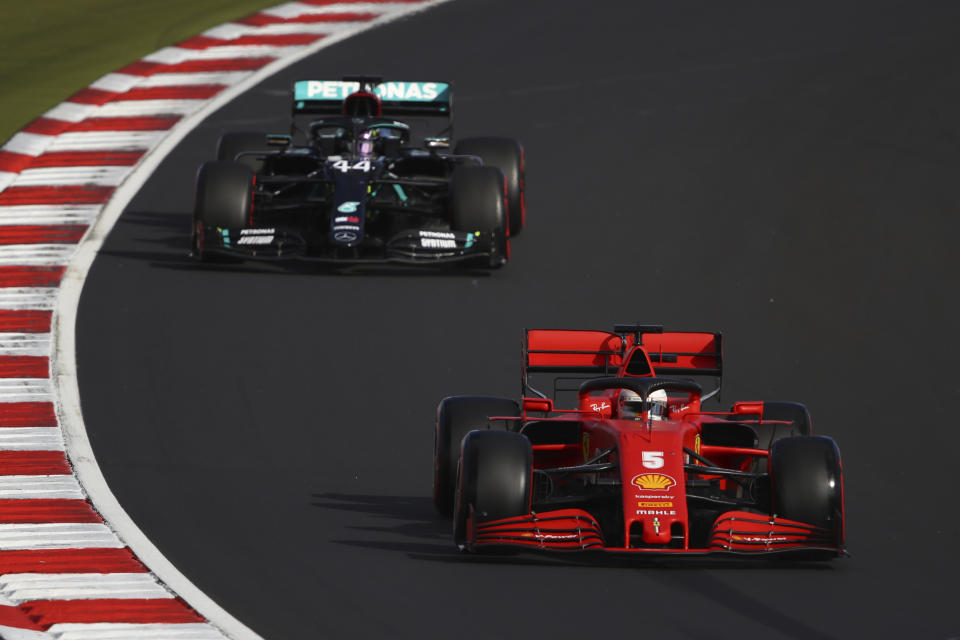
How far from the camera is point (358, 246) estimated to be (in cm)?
1897

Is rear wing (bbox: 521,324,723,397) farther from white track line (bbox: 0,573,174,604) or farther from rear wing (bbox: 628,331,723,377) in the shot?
white track line (bbox: 0,573,174,604)

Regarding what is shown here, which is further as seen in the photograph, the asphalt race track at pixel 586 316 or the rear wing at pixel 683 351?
the rear wing at pixel 683 351

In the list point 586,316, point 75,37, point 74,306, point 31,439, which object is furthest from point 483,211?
point 75,37

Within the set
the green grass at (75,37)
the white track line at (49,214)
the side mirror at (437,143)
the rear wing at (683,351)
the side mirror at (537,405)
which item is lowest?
Answer: the side mirror at (537,405)

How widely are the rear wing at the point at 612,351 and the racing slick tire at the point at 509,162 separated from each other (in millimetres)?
7435

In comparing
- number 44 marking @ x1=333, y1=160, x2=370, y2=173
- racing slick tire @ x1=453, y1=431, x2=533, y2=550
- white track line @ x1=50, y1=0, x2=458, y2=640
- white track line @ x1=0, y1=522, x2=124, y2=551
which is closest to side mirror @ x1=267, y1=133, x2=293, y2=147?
number 44 marking @ x1=333, y1=160, x2=370, y2=173

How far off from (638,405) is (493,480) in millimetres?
1277

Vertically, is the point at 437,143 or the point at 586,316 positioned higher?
the point at 437,143

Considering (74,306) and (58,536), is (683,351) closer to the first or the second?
(58,536)

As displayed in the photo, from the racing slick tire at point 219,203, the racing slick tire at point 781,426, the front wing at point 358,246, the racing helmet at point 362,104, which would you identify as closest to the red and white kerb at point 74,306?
the racing slick tire at point 219,203

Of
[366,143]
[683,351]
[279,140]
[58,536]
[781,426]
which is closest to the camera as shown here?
[58,536]

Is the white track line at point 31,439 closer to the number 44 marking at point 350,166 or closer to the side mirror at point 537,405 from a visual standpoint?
the side mirror at point 537,405

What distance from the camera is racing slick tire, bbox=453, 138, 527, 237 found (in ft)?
66.5

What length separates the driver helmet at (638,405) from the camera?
1178 centimetres
